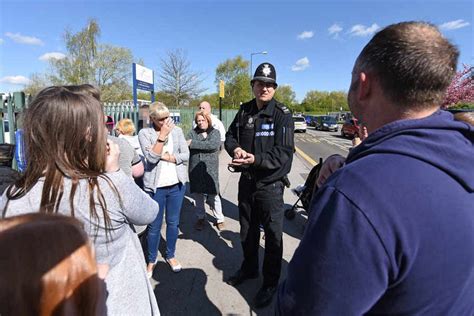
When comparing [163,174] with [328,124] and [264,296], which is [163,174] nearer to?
[264,296]

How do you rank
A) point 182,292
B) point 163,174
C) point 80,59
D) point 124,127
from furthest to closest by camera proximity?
point 80,59 → point 124,127 → point 163,174 → point 182,292

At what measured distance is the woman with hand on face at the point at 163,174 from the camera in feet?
10.1

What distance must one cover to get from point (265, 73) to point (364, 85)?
186cm

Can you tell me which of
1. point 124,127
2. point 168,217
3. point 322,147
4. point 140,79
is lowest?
point 168,217

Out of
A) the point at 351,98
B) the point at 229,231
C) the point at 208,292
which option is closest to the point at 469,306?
the point at 351,98

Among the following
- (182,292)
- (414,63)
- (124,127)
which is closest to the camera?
(414,63)

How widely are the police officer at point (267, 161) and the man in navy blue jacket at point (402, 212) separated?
1798 millimetres

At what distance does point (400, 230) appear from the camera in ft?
2.49

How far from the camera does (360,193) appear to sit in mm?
786

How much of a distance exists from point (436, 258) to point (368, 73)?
0.58 m

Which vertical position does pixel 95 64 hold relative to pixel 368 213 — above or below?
above

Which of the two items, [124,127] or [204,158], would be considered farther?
[204,158]

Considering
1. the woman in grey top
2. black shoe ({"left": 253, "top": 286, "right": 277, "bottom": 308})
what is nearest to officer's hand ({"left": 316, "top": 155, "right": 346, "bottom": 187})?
the woman in grey top

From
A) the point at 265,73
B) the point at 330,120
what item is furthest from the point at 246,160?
the point at 330,120
